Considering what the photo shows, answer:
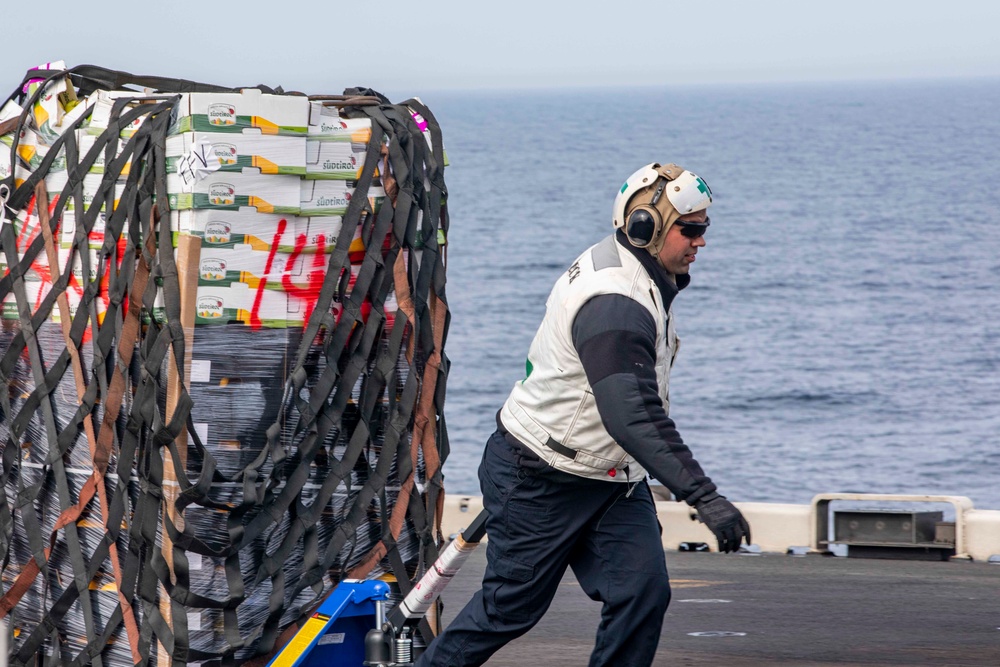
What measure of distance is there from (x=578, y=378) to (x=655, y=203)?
0.65 metres

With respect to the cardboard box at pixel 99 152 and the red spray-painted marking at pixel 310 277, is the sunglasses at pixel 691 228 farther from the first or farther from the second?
the cardboard box at pixel 99 152

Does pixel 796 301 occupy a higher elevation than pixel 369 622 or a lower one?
lower

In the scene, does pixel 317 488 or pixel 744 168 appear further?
pixel 744 168

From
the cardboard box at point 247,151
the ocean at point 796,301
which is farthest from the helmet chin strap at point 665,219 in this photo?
the ocean at point 796,301

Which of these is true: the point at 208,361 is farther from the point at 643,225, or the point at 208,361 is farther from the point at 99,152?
the point at 643,225

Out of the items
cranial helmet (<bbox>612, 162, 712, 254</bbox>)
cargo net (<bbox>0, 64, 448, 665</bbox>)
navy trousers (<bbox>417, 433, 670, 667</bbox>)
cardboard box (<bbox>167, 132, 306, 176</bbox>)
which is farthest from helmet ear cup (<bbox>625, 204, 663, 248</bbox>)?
cardboard box (<bbox>167, 132, 306, 176</bbox>)

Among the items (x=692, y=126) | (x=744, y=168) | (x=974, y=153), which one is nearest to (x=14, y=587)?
(x=744, y=168)

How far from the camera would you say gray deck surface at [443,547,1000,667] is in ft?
24.0

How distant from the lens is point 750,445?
4041 cm

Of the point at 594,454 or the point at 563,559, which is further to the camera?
the point at 563,559

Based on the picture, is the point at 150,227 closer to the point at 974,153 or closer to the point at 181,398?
the point at 181,398

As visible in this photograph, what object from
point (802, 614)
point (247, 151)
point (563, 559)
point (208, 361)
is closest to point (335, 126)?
point (247, 151)

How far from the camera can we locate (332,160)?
5750 mm

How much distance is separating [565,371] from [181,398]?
134 centimetres
